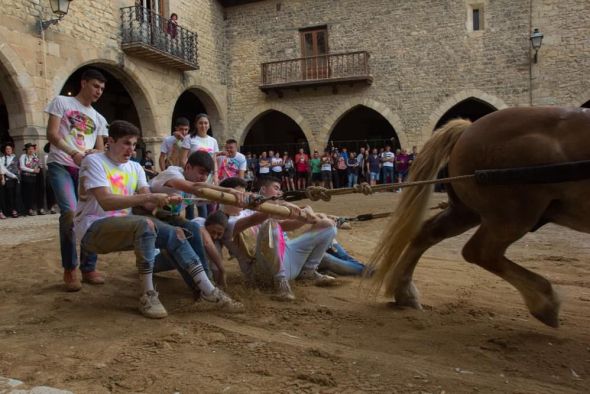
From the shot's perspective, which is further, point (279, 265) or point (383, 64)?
point (383, 64)

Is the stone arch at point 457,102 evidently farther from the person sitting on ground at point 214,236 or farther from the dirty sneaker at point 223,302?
the dirty sneaker at point 223,302

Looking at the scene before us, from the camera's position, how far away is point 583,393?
2049 mm

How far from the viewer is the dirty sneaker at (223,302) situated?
3195 mm

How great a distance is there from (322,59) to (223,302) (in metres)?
16.0

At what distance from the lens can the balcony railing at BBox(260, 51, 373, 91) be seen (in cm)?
1730

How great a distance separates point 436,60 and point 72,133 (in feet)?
50.2

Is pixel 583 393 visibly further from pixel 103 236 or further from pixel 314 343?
pixel 103 236

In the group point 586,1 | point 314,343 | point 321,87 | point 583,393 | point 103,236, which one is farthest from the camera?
point 321,87

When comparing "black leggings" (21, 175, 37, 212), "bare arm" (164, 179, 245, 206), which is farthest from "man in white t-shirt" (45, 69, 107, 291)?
"black leggings" (21, 175, 37, 212)

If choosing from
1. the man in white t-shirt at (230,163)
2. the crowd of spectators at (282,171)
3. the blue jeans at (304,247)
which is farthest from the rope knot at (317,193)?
the crowd of spectators at (282,171)

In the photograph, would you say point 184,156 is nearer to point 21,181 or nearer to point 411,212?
point 411,212

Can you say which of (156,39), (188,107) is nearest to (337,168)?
(156,39)

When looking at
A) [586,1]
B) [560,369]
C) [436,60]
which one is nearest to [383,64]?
[436,60]

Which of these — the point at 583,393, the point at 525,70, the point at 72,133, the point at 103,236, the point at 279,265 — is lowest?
the point at 583,393
